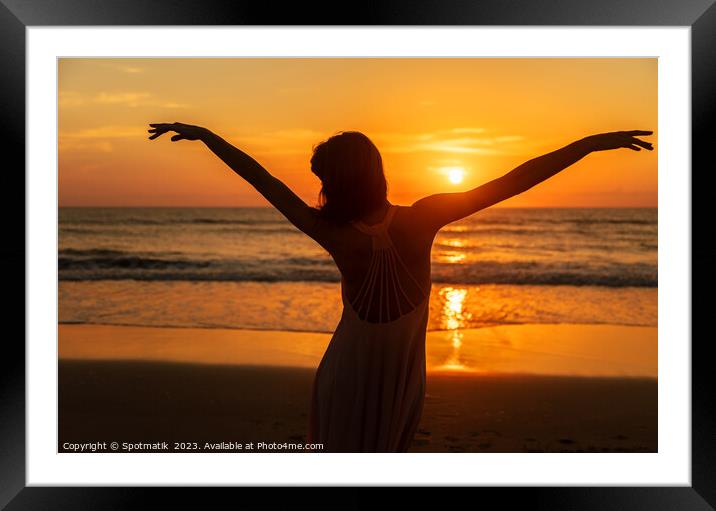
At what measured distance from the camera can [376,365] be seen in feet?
7.55

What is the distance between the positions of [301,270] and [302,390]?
6652 millimetres

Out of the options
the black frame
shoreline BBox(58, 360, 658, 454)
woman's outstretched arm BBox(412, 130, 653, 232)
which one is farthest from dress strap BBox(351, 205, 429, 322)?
shoreline BBox(58, 360, 658, 454)

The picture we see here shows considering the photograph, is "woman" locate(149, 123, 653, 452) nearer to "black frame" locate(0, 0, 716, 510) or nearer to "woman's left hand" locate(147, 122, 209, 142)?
"woman's left hand" locate(147, 122, 209, 142)

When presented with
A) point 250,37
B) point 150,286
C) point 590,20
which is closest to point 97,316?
point 150,286

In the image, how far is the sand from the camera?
184 inches

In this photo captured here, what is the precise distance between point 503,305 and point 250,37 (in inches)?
291

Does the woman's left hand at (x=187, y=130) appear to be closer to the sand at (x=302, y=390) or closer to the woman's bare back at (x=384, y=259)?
the woman's bare back at (x=384, y=259)

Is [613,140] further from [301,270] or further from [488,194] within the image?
[301,270]

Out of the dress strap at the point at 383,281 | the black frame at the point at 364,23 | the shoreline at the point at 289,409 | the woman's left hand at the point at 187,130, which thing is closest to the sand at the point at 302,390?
the shoreline at the point at 289,409

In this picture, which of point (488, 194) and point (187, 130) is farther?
point (187, 130)

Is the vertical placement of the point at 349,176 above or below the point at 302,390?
above

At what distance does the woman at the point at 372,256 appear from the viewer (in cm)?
218

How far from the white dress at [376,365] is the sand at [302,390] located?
79.0 inches

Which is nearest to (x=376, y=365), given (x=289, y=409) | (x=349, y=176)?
(x=349, y=176)
